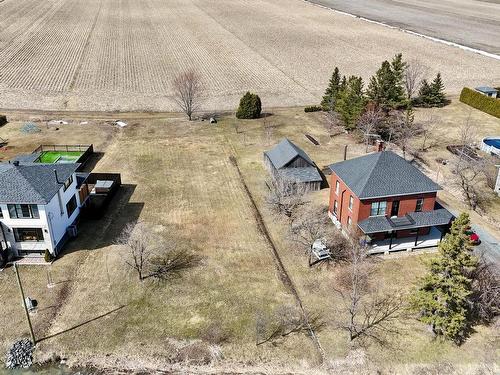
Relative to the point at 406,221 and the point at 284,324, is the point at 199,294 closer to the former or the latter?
the point at 284,324

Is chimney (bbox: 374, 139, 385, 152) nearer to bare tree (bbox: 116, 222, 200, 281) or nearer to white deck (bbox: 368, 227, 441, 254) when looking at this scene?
white deck (bbox: 368, 227, 441, 254)

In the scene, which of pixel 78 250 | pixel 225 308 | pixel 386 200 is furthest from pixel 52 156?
pixel 386 200

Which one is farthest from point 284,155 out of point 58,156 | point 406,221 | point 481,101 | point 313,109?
point 481,101

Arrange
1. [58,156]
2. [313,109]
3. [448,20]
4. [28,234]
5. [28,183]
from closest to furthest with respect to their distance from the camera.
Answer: [28,183] < [28,234] < [58,156] < [313,109] < [448,20]

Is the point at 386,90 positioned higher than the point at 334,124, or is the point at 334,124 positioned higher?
the point at 386,90

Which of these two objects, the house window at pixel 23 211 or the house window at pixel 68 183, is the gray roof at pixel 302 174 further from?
the house window at pixel 23 211

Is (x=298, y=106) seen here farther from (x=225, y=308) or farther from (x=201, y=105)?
(x=225, y=308)
